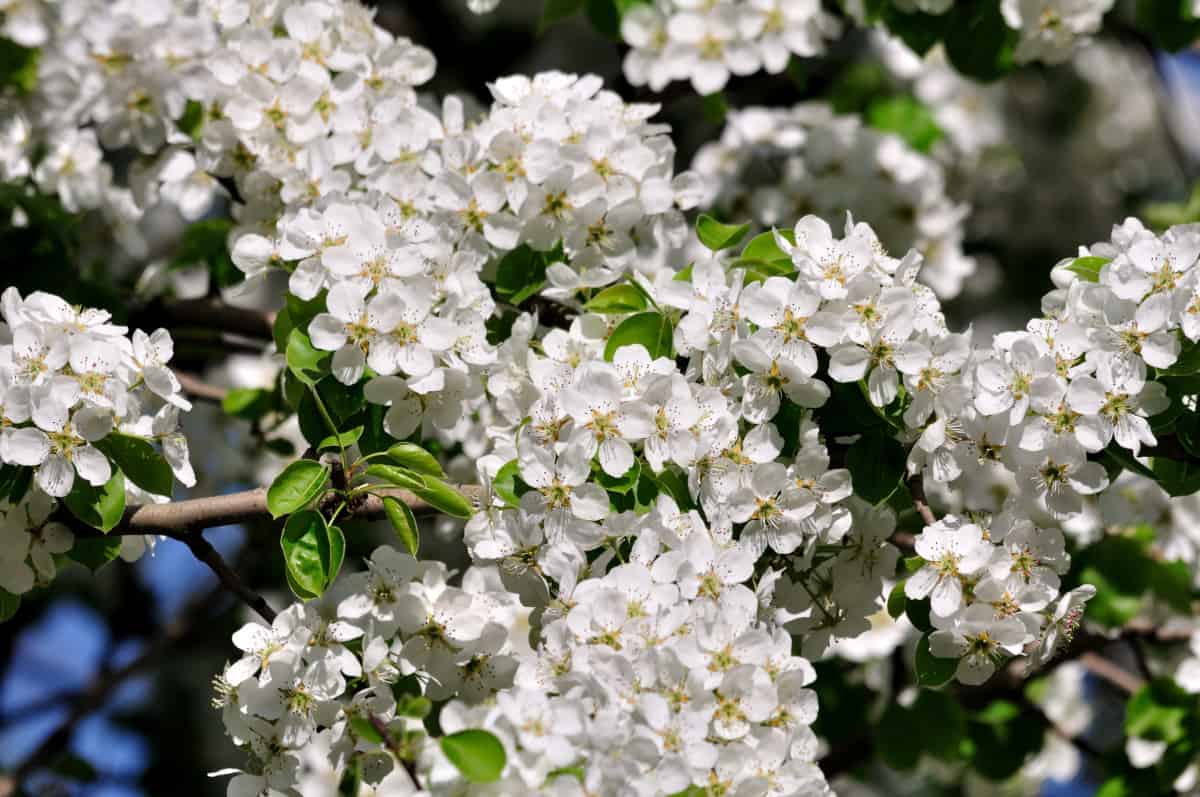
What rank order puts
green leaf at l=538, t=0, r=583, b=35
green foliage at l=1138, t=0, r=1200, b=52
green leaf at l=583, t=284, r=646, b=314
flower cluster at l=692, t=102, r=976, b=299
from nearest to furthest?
green leaf at l=583, t=284, r=646, b=314 → green leaf at l=538, t=0, r=583, b=35 → green foliage at l=1138, t=0, r=1200, b=52 → flower cluster at l=692, t=102, r=976, b=299

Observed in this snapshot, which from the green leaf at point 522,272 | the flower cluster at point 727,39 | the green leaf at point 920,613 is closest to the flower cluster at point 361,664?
the green leaf at point 522,272

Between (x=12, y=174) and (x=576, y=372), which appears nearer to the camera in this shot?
(x=576, y=372)

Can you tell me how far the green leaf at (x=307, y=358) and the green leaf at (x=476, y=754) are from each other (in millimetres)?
640

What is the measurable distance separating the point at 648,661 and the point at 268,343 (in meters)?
1.55

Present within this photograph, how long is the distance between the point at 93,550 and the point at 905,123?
2.79 meters

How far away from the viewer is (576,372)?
214cm

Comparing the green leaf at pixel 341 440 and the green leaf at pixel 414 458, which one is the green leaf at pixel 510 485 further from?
the green leaf at pixel 341 440

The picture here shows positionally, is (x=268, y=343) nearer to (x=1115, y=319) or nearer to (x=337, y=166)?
(x=337, y=166)

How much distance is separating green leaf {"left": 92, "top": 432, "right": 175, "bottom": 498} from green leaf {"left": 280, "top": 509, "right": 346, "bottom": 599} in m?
0.23

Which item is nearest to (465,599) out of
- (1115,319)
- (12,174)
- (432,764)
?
(432,764)

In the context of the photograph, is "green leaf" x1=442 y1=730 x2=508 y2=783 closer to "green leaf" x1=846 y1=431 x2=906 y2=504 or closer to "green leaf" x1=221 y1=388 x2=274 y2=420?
"green leaf" x1=846 y1=431 x2=906 y2=504

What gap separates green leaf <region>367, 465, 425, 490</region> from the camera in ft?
6.90

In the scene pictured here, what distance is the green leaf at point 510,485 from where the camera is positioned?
2.16 m

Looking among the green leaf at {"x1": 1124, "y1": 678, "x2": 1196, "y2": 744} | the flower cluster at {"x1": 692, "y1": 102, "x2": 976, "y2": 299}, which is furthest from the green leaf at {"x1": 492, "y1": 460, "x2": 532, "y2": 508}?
the flower cluster at {"x1": 692, "y1": 102, "x2": 976, "y2": 299}
